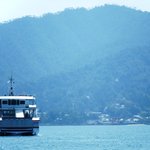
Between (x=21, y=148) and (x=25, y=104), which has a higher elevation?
(x=25, y=104)

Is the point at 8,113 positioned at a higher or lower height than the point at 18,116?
higher

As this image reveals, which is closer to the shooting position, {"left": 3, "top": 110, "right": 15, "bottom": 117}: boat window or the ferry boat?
the ferry boat

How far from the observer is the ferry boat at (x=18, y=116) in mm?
130625

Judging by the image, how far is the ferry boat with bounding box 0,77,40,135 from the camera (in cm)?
13062

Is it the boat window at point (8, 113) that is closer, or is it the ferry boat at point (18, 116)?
the ferry boat at point (18, 116)

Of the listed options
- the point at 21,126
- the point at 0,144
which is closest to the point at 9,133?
the point at 21,126

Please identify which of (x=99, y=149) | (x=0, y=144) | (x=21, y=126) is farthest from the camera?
(x=21, y=126)

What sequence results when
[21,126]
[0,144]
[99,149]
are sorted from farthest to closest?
A: 1. [21,126]
2. [0,144]
3. [99,149]

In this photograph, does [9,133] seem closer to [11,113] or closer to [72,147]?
[11,113]

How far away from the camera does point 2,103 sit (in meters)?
136

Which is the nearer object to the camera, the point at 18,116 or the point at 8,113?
the point at 18,116

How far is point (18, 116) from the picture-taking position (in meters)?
132

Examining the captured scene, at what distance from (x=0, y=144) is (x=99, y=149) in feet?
57.9

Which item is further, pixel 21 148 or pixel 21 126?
pixel 21 126
